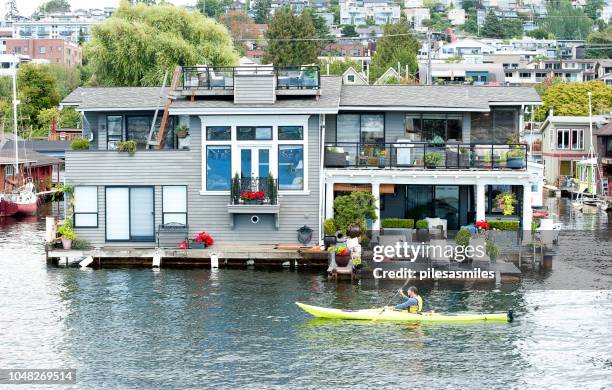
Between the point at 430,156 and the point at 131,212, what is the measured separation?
14.2 m

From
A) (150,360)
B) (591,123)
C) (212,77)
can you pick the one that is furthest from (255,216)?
(591,123)

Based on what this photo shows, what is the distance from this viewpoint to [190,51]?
99.1 m

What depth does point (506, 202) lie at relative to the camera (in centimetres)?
5600

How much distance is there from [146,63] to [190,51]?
383cm

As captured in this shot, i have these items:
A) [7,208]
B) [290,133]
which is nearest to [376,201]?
[290,133]

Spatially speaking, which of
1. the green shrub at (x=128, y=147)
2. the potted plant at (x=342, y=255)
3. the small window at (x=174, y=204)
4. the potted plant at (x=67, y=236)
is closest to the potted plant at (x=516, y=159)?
the potted plant at (x=342, y=255)

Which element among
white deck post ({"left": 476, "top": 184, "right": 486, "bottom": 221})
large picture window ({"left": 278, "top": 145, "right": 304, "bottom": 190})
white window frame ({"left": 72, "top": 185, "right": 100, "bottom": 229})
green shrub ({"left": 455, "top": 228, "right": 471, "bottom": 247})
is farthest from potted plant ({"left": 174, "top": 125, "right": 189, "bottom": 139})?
green shrub ({"left": 455, "top": 228, "right": 471, "bottom": 247})

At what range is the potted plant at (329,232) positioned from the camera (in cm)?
5284

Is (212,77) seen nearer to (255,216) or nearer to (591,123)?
(255,216)

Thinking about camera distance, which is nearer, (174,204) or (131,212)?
(174,204)

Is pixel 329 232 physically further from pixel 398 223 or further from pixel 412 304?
pixel 412 304

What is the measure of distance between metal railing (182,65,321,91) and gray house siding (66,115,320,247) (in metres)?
2.31

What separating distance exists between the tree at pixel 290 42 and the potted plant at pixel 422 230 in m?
129

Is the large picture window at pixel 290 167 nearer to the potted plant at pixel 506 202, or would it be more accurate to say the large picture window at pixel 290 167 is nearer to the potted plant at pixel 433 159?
the potted plant at pixel 433 159
